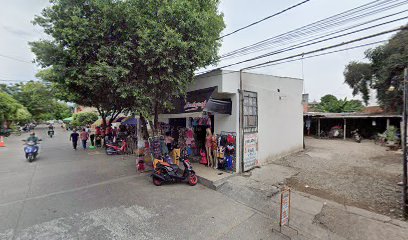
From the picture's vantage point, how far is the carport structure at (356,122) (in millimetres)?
16342

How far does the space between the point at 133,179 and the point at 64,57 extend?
5095mm

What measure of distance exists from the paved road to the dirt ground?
2.76m

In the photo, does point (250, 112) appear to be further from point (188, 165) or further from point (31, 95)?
point (31, 95)

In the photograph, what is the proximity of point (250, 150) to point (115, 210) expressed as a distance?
17.7ft

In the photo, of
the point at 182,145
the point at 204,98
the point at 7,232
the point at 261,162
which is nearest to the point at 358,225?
the point at 261,162

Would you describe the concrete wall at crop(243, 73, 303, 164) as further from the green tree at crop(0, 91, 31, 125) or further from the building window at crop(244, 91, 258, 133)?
the green tree at crop(0, 91, 31, 125)

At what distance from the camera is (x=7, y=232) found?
3.88m

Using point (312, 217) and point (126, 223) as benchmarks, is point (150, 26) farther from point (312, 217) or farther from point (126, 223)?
point (312, 217)

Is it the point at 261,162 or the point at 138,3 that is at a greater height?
the point at 138,3

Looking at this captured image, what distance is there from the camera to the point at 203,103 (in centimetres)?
764

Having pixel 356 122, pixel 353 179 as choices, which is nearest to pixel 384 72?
pixel 356 122

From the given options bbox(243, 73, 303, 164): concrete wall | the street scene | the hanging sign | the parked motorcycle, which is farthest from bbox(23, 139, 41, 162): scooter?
the parked motorcycle

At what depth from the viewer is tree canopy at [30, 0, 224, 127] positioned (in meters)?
5.90

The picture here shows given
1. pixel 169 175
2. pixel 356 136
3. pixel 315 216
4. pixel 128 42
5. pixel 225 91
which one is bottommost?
pixel 315 216
